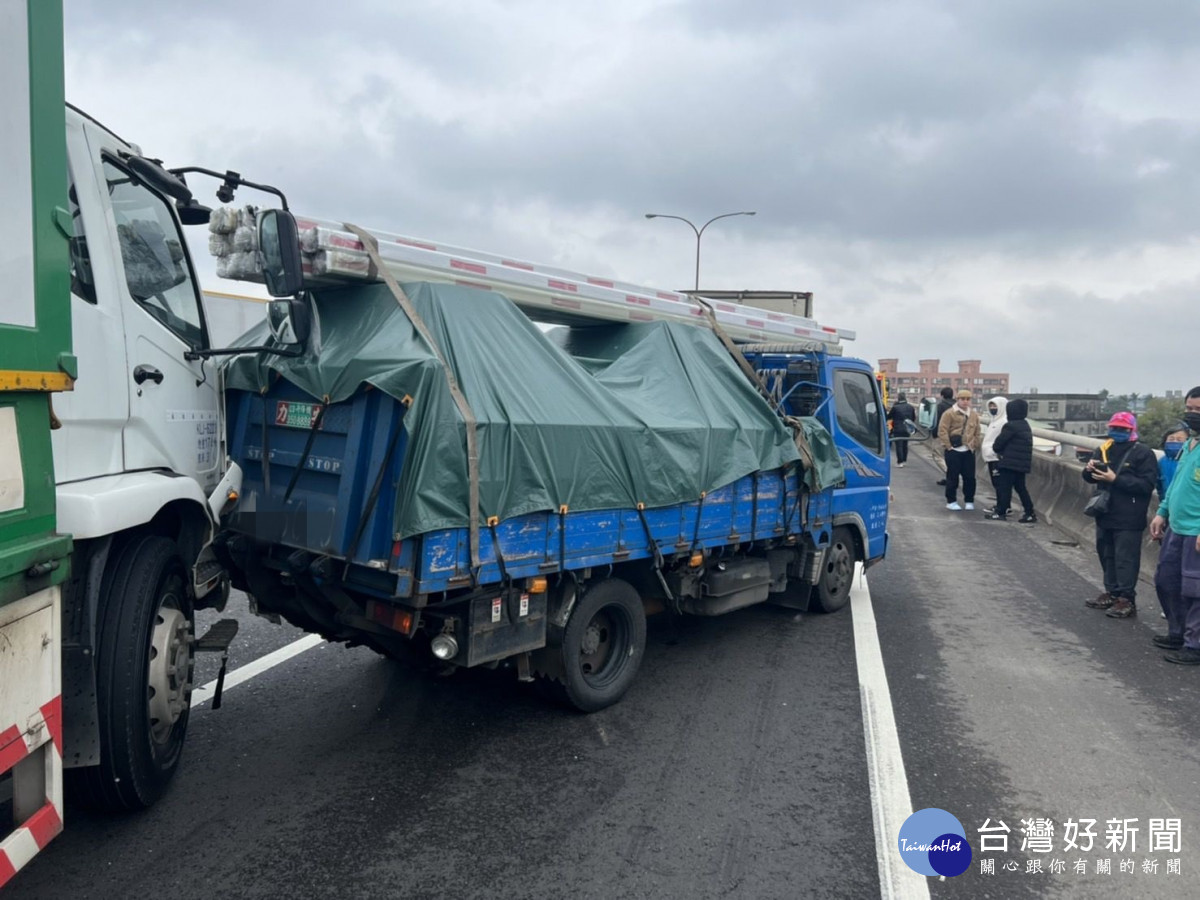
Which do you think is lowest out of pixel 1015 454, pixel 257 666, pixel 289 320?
pixel 257 666

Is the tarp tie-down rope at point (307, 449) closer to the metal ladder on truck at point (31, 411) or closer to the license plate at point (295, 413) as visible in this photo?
the license plate at point (295, 413)

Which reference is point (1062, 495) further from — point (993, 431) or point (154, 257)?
point (154, 257)

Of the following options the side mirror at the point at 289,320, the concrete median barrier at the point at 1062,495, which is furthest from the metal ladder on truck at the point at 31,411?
the concrete median barrier at the point at 1062,495

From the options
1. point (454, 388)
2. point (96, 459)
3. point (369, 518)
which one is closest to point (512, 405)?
point (454, 388)

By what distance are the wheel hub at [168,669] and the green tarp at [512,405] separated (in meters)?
1.12

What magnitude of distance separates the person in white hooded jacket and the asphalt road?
7222mm

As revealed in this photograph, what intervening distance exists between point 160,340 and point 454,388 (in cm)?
135

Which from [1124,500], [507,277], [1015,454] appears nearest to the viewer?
[507,277]

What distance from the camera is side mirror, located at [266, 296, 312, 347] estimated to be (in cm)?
413

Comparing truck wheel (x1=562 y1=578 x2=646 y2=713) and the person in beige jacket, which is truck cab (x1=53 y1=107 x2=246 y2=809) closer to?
truck wheel (x1=562 y1=578 x2=646 y2=713)

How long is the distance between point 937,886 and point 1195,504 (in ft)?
14.5

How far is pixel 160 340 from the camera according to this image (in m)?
3.86

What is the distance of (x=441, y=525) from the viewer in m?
3.87

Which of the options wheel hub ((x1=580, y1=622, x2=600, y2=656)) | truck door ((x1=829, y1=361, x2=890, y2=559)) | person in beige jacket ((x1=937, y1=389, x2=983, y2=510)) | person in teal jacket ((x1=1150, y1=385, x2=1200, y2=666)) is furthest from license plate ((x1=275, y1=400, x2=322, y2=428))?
person in beige jacket ((x1=937, y1=389, x2=983, y2=510))
